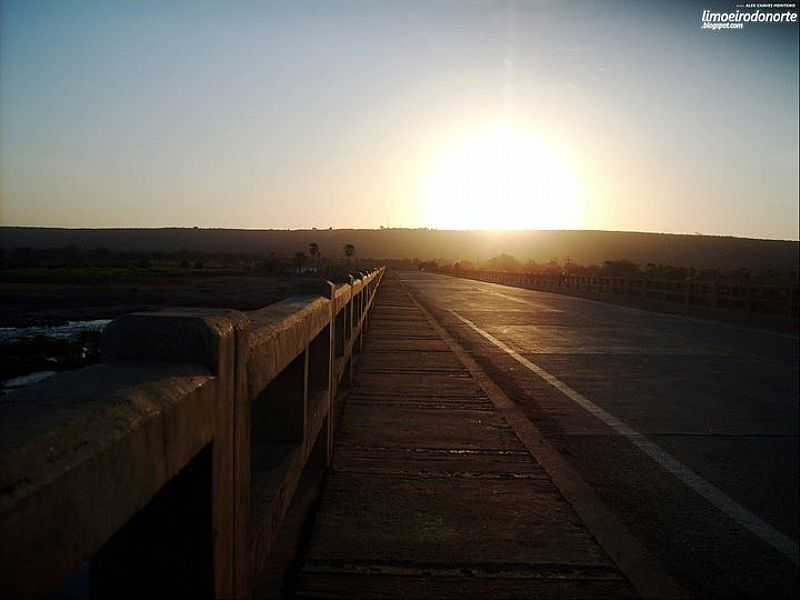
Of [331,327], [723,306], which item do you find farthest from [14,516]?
[723,306]

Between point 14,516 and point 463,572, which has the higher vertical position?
point 14,516

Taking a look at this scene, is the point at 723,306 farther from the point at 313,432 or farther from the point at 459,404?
the point at 313,432

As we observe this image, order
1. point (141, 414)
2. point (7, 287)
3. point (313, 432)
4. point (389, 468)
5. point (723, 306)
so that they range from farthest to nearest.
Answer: point (723, 306), point (389, 468), point (313, 432), point (7, 287), point (141, 414)

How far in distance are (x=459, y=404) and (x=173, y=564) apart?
6.78 m

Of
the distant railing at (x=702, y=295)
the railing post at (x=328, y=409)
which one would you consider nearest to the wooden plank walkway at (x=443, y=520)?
the railing post at (x=328, y=409)

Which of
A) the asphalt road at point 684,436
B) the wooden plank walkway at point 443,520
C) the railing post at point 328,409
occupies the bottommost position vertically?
the asphalt road at point 684,436

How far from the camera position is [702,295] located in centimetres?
3073

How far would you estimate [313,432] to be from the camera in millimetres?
4320

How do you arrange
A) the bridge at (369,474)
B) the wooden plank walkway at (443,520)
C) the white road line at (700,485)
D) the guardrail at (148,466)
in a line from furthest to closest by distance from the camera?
1. the white road line at (700,485)
2. the wooden plank walkway at (443,520)
3. the bridge at (369,474)
4. the guardrail at (148,466)

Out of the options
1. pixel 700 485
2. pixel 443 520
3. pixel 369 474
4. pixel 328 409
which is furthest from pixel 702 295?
pixel 443 520

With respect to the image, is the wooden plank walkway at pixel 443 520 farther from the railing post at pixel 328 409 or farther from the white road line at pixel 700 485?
the white road line at pixel 700 485

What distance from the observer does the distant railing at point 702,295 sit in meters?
25.5

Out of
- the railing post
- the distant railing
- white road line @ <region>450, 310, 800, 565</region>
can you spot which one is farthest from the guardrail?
the distant railing

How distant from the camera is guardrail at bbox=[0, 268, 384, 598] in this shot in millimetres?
983
